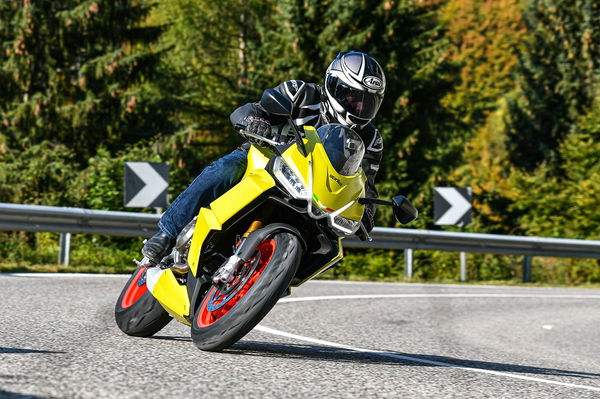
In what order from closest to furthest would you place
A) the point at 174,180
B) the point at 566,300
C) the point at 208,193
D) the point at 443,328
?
the point at 208,193, the point at 443,328, the point at 566,300, the point at 174,180

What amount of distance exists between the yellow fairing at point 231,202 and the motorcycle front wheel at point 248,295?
24 cm

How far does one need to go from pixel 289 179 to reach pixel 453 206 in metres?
11.5

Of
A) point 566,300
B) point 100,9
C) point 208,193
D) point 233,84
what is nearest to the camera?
point 208,193

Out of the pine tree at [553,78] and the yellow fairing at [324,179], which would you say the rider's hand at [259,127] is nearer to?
the yellow fairing at [324,179]

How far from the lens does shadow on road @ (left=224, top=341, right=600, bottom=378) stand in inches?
210

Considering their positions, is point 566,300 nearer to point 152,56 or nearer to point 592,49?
point 152,56

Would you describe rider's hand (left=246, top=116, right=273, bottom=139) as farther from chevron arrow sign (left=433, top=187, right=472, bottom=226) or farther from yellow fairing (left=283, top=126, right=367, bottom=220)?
chevron arrow sign (left=433, top=187, right=472, bottom=226)

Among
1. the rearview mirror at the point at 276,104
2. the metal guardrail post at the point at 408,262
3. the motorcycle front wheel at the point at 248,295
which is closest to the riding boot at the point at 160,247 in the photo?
the motorcycle front wheel at the point at 248,295

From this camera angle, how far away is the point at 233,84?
117ft

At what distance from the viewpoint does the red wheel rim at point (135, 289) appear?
5824 mm

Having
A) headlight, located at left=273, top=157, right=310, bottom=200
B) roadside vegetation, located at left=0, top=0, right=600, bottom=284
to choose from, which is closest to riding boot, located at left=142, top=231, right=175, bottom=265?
headlight, located at left=273, top=157, right=310, bottom=200

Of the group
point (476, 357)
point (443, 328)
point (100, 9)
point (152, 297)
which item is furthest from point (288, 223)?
point (100, 9)

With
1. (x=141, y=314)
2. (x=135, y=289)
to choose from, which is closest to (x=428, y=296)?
(x=135, y=289)

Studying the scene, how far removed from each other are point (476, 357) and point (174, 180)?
12624 millimetres
